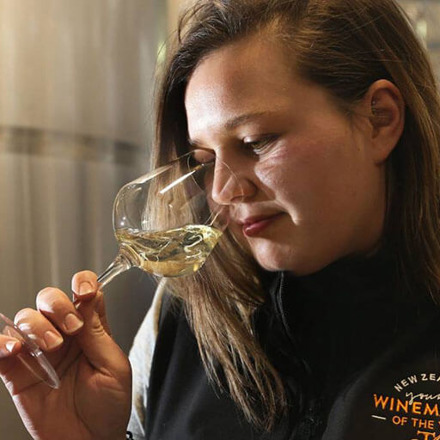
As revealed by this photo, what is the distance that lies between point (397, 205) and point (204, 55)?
Result: 0.39m

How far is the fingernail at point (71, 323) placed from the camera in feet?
2.92

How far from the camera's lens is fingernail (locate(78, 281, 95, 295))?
3.05 feet

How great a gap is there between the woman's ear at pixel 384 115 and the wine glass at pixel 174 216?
0.83ft

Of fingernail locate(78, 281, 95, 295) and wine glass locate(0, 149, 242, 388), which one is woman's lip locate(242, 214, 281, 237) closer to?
wine glass locate(0, 149, 242, 388)

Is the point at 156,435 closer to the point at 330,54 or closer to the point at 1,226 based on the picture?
the point at 1,226

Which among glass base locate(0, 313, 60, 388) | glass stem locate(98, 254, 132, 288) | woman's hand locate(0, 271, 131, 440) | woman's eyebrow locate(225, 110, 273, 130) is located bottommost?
woman's hand locate(0, 271, 131, 440)

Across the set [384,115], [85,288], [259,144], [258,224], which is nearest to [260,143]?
[259,144]

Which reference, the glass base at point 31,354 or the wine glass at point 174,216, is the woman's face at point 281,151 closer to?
the wine glass at point 174,216

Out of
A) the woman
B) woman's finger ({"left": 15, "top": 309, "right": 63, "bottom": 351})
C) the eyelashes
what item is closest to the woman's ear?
the woman

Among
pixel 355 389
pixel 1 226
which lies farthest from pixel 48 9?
pixel 355 389

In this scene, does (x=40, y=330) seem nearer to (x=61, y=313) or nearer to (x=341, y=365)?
(x=61, y=313)

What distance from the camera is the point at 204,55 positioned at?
1109 mm

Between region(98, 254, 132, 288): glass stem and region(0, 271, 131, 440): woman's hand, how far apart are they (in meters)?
0.08

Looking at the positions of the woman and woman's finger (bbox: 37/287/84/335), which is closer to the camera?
woman's finger (bbox: 37/287/84/335)
